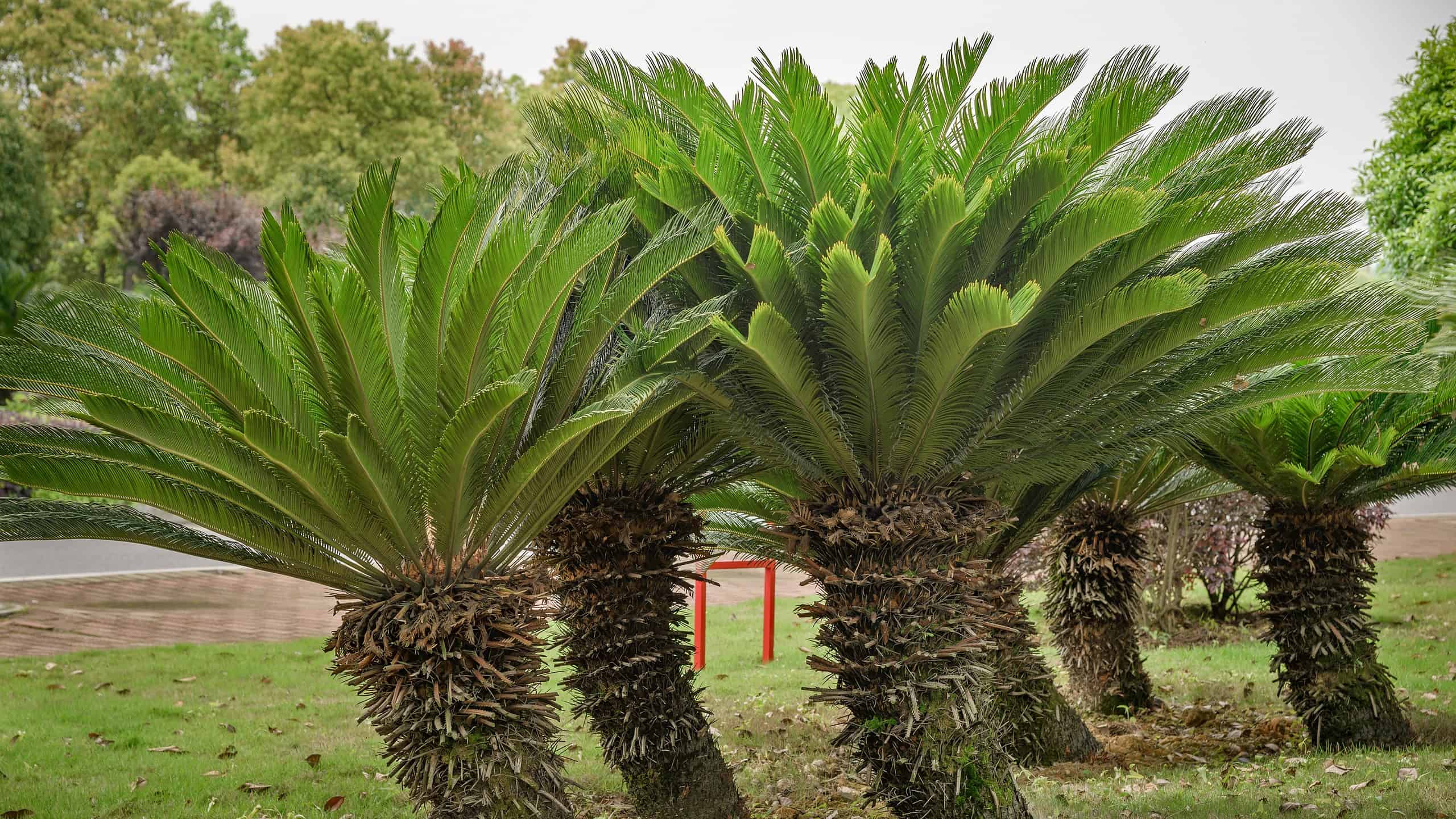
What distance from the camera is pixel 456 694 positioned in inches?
192

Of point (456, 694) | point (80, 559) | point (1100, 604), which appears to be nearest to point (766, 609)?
point (1100, 604)

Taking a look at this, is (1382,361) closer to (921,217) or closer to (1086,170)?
(1086,170)

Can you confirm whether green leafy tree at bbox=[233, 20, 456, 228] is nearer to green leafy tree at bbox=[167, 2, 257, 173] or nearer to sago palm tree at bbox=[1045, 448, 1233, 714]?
green leafy tree at bbox=[167, 2, 257, 173]

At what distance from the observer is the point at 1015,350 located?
18.2 feet

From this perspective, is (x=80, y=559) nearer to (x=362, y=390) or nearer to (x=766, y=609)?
(x=766, y=609)

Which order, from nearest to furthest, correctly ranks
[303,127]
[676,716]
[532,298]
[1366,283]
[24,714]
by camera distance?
1. [532,298]
2. [1366,283]
3. [676,716]
4. [24,714]
5. [303,127]

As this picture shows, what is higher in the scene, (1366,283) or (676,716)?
(1366,283)

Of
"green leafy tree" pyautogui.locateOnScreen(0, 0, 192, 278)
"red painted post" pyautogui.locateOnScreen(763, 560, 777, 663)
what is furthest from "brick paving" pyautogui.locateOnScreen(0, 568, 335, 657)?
A: "green leafy tree" pyautogui.locateOnScreen(0, 0, 192, 278)

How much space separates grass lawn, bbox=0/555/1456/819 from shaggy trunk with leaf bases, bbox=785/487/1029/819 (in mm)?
1000

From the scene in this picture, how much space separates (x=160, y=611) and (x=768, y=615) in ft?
24.5

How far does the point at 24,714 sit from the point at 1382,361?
371 inches

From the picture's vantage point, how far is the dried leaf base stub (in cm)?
492

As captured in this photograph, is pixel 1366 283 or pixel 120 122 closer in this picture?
pixel 1366 283

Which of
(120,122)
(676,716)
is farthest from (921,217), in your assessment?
(120,122)
